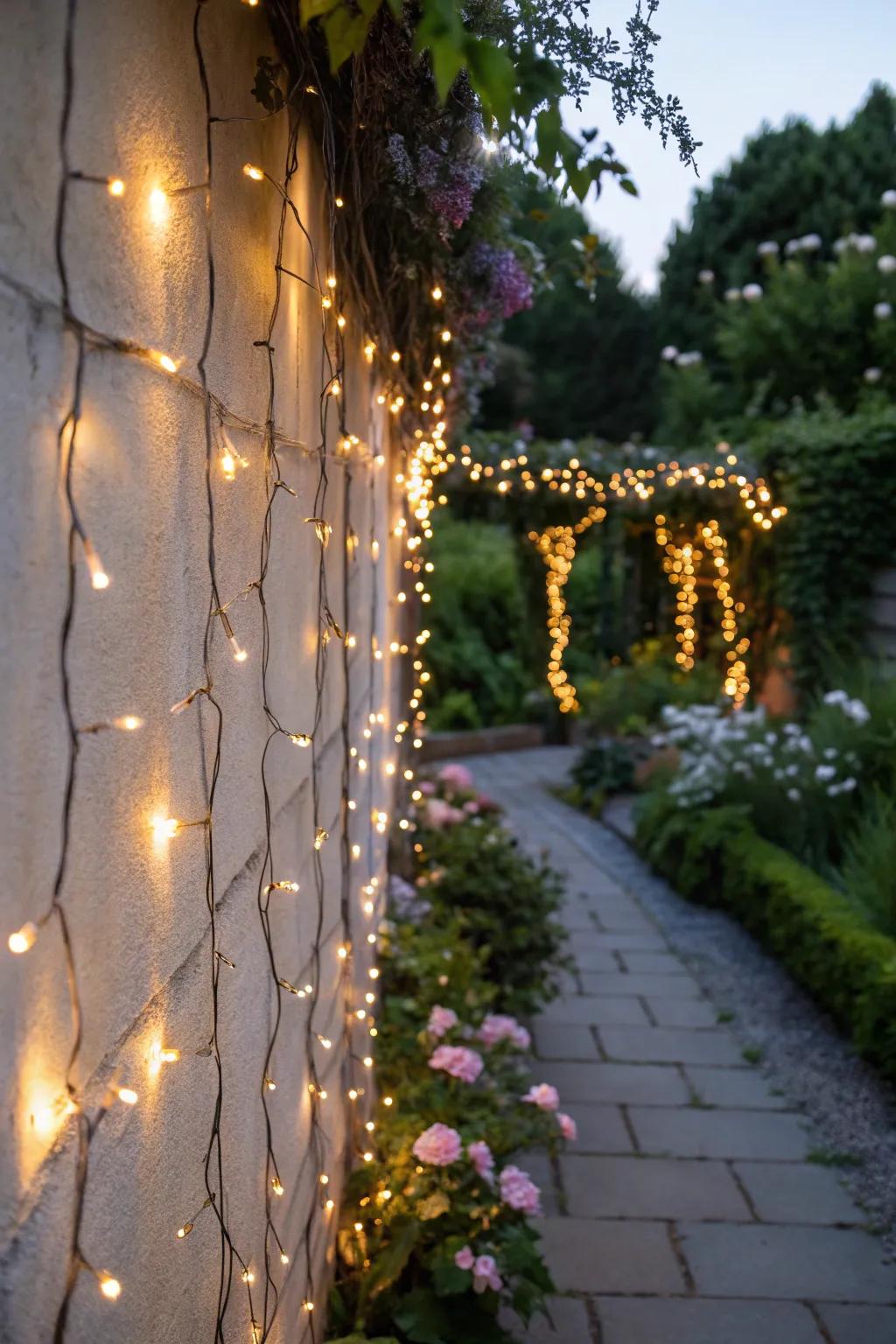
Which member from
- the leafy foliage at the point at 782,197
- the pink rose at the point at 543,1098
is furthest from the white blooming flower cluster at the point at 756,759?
the leafy foliage at the point at 782,197

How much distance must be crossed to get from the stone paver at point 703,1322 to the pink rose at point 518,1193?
1.25 feet

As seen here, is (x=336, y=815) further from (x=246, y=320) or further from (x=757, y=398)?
(x=757, y=398)

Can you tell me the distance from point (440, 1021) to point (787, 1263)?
3.35 feet

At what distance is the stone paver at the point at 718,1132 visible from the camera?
3.69m

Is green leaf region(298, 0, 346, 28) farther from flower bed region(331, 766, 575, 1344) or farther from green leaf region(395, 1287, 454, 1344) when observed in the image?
green leaf region(395, 1287, 454, 1344)

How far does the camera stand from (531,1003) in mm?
4418

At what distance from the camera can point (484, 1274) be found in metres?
2.35

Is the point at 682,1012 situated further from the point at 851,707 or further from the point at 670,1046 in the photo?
the point at 851,707

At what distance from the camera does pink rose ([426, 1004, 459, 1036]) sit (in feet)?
10.5

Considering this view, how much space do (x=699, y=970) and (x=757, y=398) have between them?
8.14 m

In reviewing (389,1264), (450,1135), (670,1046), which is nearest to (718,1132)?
(670,1046)

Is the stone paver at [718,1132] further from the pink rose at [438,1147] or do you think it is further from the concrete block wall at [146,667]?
the concrete block wall at [146,667]

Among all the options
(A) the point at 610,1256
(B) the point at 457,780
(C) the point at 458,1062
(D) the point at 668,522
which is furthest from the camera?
(D) the point at 668,522

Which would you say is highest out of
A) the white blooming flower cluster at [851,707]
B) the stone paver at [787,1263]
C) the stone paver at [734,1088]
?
the white blooming flower cluster at [851,707]
